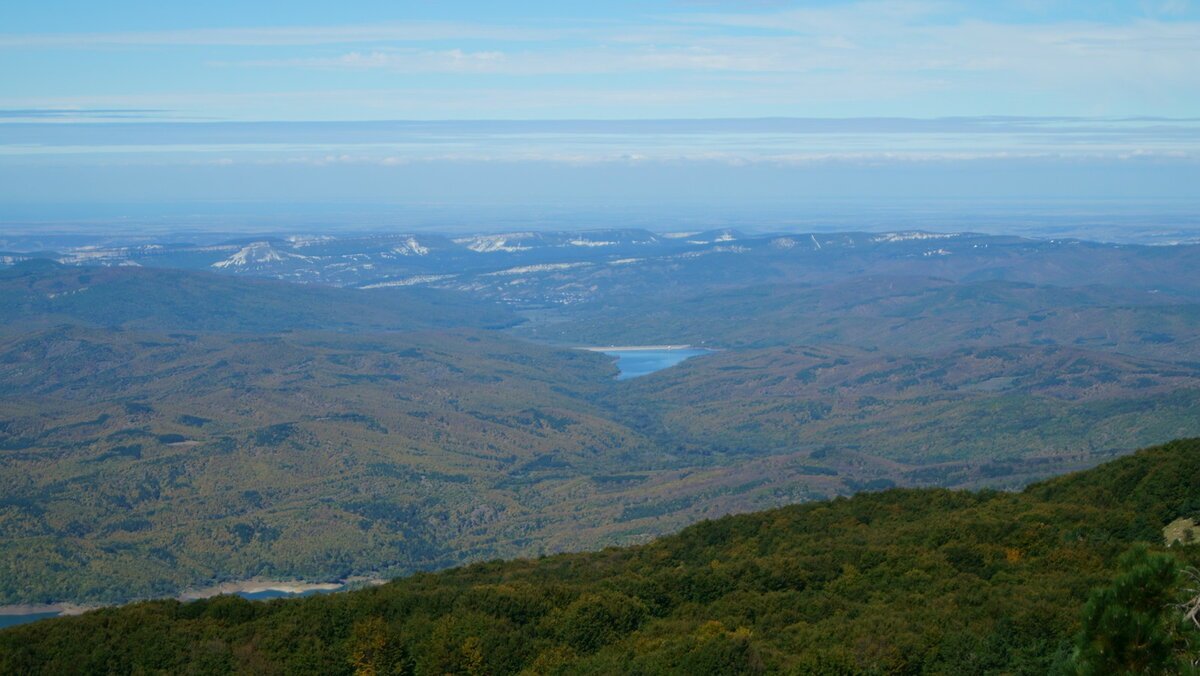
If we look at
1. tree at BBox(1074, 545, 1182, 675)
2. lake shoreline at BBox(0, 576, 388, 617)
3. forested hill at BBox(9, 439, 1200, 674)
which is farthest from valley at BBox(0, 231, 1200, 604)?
tree at BBox(1074, 545, 1182, 675)

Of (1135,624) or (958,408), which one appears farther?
(958,408)

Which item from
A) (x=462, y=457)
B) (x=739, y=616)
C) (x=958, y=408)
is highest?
(x=739, y=616)

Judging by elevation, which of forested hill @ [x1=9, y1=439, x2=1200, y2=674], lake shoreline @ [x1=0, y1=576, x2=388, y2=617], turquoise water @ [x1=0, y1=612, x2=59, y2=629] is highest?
forested hill @ [x1=9, y1=439, x2=1200, y2=674]

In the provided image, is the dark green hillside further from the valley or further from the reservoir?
the reservoir

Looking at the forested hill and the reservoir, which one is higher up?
the forested hill

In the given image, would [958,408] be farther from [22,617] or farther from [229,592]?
[22,617]

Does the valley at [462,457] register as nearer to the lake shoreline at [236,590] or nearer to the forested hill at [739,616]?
the lake shoreline at [236,590]

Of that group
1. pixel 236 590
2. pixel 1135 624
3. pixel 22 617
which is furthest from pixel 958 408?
pixel 1135 624

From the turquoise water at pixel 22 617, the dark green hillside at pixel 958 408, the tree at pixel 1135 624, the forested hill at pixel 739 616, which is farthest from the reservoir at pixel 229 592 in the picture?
the tree at pixel 1135 624

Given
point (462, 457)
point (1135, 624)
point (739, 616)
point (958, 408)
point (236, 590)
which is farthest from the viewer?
point (958, 408)

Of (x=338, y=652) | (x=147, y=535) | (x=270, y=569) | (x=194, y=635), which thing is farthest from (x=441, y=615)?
(x=147, y=535)
